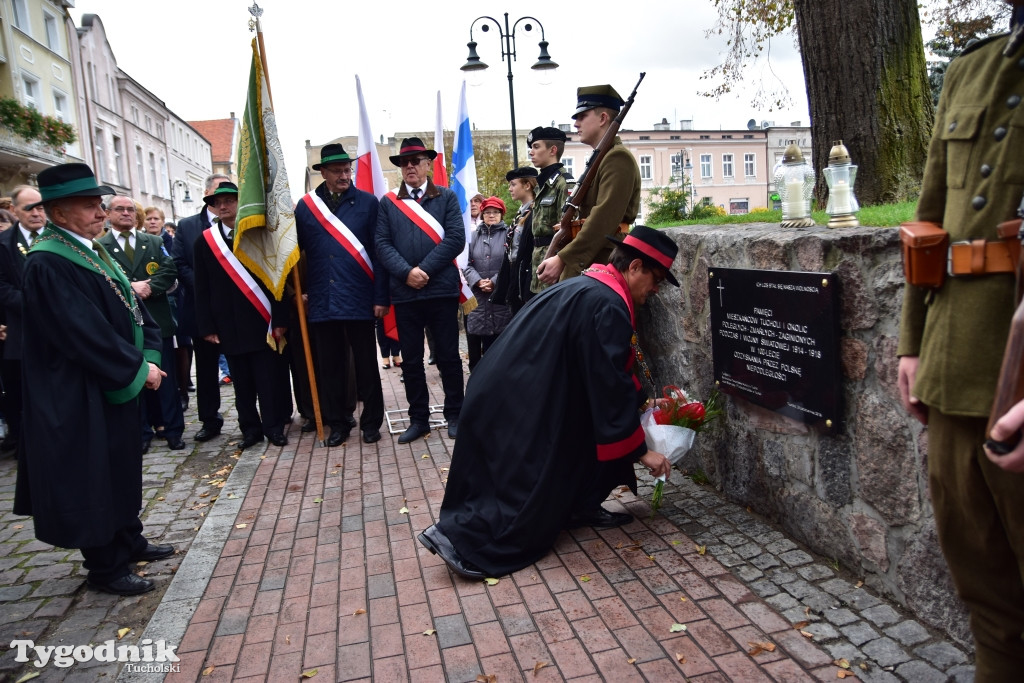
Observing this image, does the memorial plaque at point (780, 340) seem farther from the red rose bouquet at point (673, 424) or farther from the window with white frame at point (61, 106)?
the window with white frame at point (61, 106)

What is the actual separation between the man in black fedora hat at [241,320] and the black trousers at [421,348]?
1068mm

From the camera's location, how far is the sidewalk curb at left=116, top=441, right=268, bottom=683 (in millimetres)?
3188

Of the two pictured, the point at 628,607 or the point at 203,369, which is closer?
the point at 628,607

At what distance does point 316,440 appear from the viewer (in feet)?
20.8

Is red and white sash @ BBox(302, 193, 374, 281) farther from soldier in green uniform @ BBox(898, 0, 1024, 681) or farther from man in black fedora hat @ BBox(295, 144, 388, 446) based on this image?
soldier in green uniform @ BBox(898, 0, 1024, 681)

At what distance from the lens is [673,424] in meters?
3.91

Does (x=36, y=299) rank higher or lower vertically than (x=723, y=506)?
higher

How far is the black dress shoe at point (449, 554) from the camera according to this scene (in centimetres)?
346

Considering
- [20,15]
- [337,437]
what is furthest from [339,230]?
[20,15]

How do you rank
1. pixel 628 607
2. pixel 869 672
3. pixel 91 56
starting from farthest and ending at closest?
pixel 91 56 → pixel 628 607 → pixel 869 672

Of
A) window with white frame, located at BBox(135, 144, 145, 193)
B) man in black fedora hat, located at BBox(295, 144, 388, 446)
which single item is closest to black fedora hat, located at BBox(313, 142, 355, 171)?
man in black fedora hat, located at BBox(295, 144, 388, 446)

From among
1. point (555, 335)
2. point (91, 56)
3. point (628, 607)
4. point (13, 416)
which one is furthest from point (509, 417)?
point (91, 56)

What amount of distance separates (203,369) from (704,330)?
173 inches

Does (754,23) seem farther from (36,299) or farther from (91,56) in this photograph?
(91,56)
